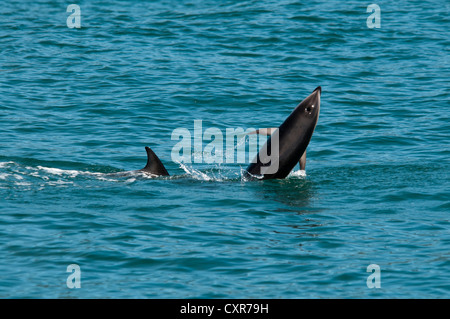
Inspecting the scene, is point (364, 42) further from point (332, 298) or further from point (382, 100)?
point (332, 298)

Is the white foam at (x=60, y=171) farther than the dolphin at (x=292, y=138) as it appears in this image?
Yes

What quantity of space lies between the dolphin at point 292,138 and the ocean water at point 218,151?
0.53m

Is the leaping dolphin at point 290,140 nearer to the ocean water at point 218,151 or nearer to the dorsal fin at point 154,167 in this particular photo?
the dorsal fin at point 154,167

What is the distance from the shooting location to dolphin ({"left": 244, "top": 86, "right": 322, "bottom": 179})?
1564 cm

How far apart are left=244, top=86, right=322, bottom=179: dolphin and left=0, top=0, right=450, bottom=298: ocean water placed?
20.9 inches

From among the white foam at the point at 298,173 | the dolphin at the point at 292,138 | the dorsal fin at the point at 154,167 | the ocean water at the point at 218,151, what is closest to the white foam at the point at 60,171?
the ocean water at the point at 218,151

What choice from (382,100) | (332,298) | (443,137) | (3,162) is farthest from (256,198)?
(382,100)

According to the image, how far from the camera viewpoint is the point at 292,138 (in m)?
15.7

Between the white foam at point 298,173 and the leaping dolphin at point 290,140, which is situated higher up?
the leaping dolphin at point 290,140

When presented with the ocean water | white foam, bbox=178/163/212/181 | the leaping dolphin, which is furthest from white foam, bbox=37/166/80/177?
white foam, bbox=178/163/212/181

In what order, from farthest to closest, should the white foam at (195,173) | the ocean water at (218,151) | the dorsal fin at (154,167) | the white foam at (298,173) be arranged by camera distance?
the white foam at (195,173) < the white foam at (298,173) < the dorsal fin at (154,167) < the ocean water at (218,151)

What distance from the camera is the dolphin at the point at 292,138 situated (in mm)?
15641

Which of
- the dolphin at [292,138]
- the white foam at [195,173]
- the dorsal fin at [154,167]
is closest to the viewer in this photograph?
the dolphin at [292,138]

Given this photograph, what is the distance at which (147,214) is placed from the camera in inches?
560
